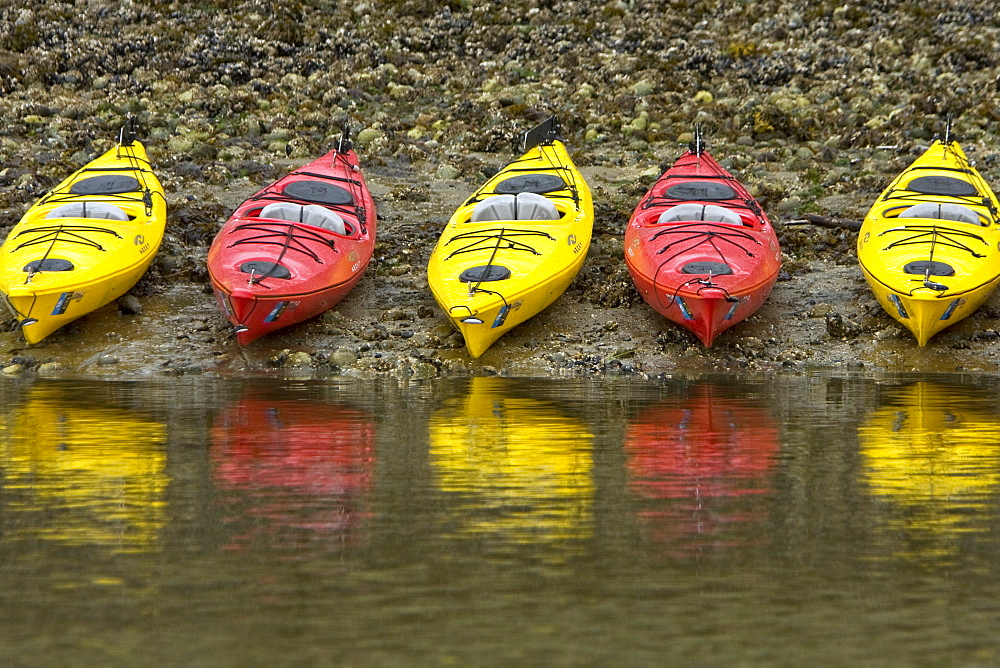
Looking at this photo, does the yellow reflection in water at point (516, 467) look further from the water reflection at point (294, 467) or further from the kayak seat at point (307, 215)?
the kayak seat at point (307, 215)

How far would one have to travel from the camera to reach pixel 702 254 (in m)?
13.6

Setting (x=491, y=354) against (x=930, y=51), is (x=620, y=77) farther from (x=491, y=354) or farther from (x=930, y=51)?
(x=491, y=354)

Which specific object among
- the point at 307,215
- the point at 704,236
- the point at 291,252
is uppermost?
the point at 307,215

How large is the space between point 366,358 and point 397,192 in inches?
209

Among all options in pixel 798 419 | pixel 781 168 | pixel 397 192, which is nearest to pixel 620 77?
pixel 781 168

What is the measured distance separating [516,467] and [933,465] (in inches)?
97.6

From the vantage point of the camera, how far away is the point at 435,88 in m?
23.1

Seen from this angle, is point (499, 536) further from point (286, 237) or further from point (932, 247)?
point (932, 247)

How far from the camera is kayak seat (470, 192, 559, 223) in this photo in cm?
1482

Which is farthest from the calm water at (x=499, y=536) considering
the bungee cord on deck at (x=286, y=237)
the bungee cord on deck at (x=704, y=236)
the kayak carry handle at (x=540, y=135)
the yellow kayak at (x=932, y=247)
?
the kayak carry handle at (x=540, y=135)

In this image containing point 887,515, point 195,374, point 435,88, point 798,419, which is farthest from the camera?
point 435,88

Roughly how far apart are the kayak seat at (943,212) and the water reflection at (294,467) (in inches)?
306

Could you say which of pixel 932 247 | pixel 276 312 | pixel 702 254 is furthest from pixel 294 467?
pixel 932 247

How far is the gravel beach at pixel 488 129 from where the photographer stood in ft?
44.0
